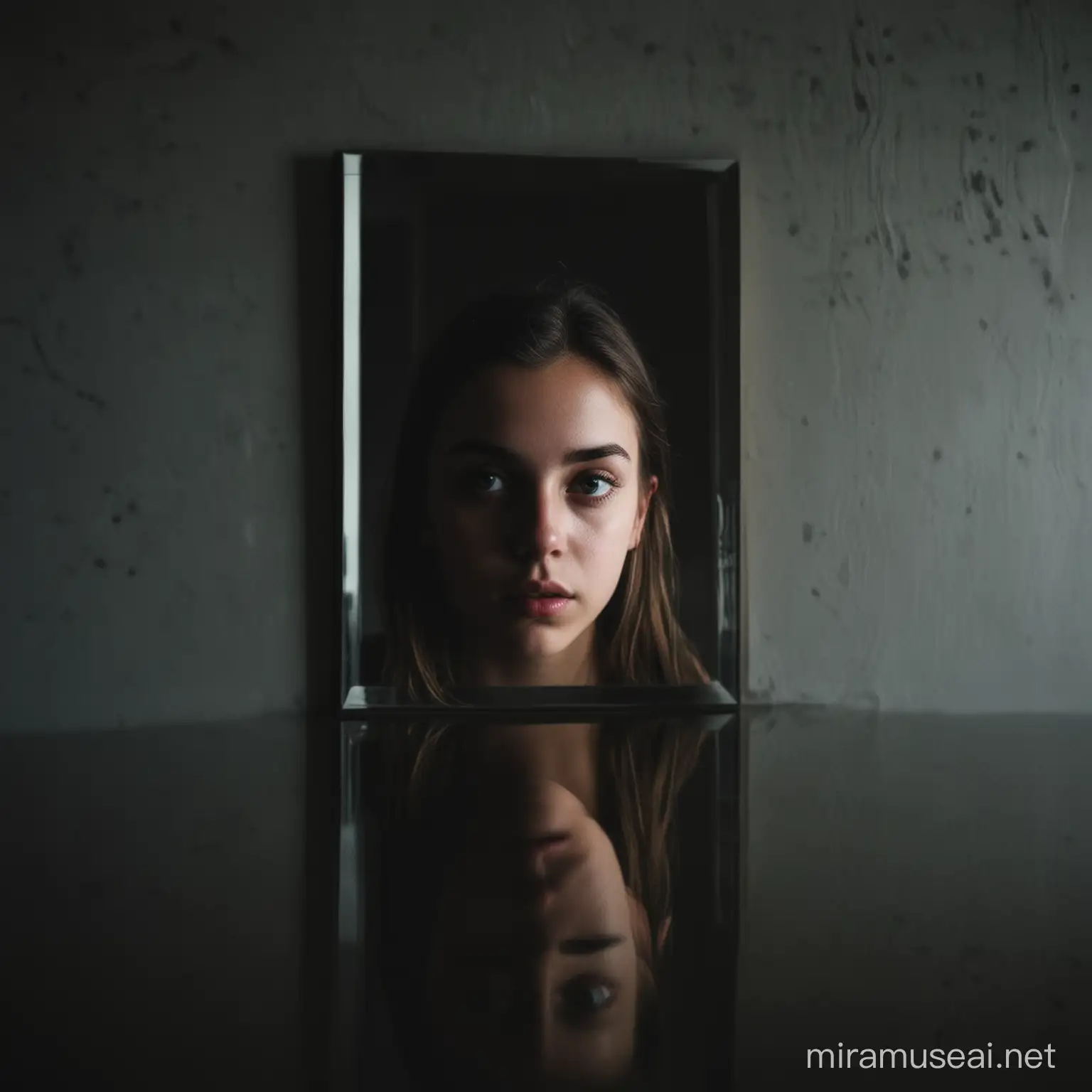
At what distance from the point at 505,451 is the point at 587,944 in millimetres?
947

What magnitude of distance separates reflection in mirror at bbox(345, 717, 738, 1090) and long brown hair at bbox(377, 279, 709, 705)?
11.3 inches

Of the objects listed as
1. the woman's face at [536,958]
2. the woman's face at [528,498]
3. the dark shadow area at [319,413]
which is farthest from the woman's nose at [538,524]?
the woman's face at [536,958]

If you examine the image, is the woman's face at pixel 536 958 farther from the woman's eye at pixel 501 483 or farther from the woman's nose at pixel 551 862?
the woman's eye at pixel 501 483

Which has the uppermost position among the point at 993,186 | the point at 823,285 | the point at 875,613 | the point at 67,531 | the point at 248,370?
the point at 993,186

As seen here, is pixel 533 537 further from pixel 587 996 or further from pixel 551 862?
pixel 587 996

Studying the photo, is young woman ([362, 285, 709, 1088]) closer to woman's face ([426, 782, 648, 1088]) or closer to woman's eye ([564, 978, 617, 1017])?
woman's face ([426, 782, 648, 1088])

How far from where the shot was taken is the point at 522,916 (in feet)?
2.68

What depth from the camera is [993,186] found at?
176 centimetres

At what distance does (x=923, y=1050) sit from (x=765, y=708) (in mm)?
1108

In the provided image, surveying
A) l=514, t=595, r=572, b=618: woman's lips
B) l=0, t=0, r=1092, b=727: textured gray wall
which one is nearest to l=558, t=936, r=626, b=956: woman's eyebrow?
l=514, t=595, r=572, b=618: woman's lips

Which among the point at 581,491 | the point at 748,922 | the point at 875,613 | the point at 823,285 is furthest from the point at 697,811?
the point at 823,285

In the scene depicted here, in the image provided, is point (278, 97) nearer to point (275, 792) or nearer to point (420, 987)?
point (275, 792)

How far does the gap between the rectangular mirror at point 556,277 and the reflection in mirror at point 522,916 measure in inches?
14.5

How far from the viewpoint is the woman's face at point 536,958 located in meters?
0.62
